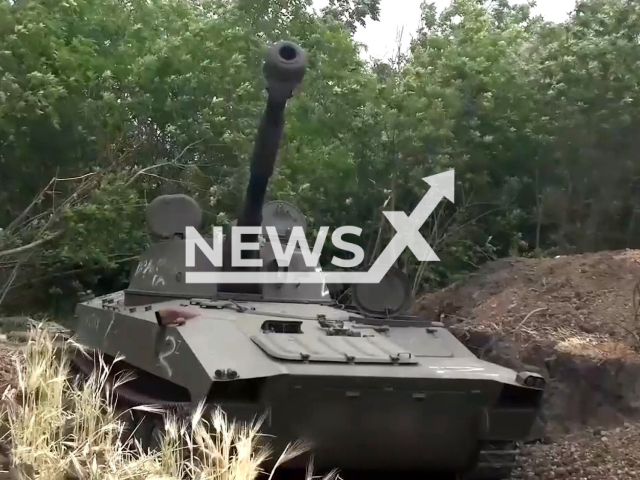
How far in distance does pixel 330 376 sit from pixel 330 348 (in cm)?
48

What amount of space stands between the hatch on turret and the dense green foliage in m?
6.30

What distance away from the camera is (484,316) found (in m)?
10.9

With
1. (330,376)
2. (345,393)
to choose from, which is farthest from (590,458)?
(330,376)

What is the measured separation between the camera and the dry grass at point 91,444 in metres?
3.73

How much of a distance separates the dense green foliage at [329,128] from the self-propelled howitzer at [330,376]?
5581mm

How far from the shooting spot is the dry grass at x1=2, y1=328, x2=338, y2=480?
12.2 feet

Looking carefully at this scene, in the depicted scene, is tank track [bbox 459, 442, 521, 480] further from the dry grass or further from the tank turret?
the tank turret

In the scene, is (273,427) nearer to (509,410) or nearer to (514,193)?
(509,410)

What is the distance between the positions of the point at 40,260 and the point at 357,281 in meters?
6.54

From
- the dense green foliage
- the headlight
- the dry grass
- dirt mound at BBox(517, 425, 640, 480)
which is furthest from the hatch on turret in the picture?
the dense green foliage

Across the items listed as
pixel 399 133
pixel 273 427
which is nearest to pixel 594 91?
pixel 399 133

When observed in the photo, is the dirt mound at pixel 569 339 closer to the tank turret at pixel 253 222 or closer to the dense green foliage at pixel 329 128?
the dense green foliage at pixel 329 128

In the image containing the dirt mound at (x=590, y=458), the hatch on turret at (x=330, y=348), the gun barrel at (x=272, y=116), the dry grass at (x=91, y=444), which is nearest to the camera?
the dry grass at (x=91, y=444)

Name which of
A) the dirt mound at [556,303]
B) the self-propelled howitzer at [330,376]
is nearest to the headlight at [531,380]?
the self-propelled howitzer at [330,376]
